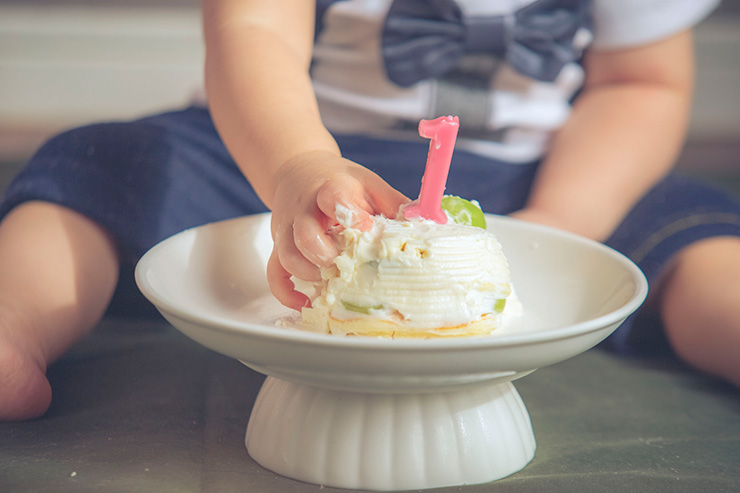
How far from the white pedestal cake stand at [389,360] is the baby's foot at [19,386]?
13 centimetres

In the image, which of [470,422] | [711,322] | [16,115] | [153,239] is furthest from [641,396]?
[16,115]

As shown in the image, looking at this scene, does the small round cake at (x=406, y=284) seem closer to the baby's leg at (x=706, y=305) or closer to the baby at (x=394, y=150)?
the baby at (x=394, y=150)

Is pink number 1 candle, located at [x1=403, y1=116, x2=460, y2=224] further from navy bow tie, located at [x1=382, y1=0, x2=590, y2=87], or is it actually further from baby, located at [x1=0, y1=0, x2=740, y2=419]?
navy bow tie, located at [x1=382, y1=0, x2=590, y2=87]

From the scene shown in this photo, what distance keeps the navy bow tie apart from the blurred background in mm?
1121

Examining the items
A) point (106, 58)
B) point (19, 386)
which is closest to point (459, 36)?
point (19, 386)

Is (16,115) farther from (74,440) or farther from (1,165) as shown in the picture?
(74,440)

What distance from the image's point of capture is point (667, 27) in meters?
0.86

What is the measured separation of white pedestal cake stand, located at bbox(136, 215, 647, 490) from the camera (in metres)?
0.37

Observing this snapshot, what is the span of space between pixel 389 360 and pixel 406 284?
66 mm

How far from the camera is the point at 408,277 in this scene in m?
0.42

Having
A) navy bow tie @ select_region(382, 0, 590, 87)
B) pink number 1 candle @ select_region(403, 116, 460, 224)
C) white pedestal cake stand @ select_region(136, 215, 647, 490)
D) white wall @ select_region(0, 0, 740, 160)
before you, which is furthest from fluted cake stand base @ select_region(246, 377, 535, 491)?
white wall @ select_region(0, 0, 740, 160)

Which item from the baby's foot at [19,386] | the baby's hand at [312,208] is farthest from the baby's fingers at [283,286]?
the baby's foot at [19,386]

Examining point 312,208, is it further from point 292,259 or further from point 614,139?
point 614,139

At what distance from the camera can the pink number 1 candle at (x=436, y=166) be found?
0.45 meters
